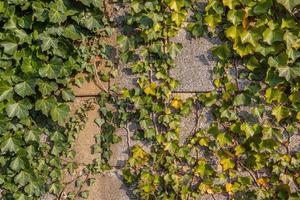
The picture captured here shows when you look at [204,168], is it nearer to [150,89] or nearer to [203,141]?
[203,141]

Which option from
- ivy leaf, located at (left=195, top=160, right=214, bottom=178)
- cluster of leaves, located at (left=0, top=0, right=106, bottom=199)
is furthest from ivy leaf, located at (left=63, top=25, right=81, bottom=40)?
ivy leaf, located at (left=195, top=160, right=214, bottom=178)

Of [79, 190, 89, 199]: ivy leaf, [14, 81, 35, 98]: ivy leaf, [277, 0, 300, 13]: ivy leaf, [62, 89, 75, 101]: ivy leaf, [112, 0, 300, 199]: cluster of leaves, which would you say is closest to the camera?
[277, 0, 300, 13]: ivy leaf

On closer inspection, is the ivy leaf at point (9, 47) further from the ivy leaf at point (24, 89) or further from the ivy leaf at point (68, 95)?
the ivy leaf at point (68, 95)

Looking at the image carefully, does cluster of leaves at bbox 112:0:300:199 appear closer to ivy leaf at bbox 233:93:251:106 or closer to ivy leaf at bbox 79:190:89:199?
ivy leaf at bbox 233:93:251:106

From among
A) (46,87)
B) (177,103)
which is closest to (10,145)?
(46,87)

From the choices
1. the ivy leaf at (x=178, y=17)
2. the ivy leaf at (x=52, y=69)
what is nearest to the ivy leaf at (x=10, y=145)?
the ivy leaf at (x=52, y=69)

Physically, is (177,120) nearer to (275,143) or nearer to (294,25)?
(275,143)
